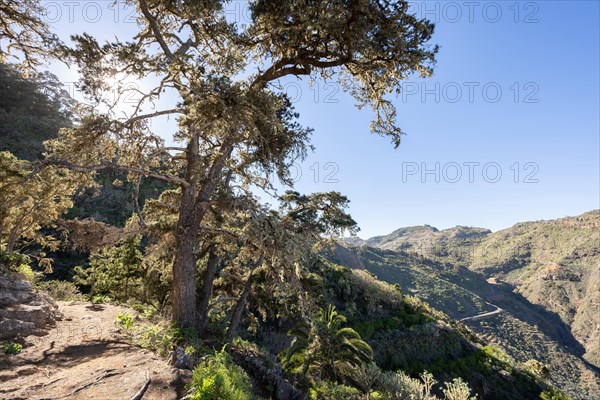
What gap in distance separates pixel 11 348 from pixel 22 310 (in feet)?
5.93

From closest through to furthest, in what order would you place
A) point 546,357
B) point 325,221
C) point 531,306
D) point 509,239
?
point 325,221 → point 546,357 → point 531,306 → point 509,239

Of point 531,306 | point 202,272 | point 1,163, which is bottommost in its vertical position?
point 531,306

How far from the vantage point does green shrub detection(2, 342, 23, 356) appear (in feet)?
17.5

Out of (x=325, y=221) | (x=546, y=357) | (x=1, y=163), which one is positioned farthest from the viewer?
(x=546, y=357)

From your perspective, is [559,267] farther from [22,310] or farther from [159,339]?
[22,310]

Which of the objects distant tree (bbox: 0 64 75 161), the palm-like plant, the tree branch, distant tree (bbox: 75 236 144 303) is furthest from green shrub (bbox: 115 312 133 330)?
distant tree (bbox: 0 64 75 161)

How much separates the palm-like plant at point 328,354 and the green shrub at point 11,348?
7.04 meters

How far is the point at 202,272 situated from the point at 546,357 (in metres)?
88.4

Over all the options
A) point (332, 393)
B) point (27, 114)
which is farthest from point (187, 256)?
point (27, 114)

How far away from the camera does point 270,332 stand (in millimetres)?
21922

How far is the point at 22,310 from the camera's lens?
6.82m

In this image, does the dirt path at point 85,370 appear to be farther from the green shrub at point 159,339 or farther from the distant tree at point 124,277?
the distant tree at point 124,277

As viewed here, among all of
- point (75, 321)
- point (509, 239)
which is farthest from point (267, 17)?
point (509, 239)

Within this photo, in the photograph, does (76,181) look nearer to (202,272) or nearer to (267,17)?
(267,17)
